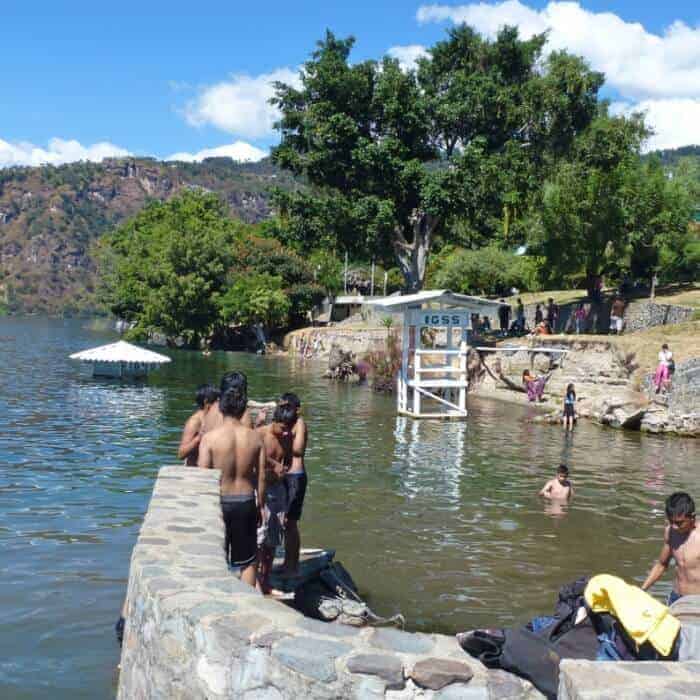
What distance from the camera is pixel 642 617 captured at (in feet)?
15.8

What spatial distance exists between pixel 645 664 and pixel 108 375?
106 feet

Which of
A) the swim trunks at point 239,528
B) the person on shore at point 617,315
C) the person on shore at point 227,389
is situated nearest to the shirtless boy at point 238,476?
the swim trunks at point 239,528

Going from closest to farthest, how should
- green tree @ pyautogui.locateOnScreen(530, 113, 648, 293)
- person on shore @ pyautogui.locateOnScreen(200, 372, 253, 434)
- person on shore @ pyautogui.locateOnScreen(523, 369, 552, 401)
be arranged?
person on shore @ pyautogui.locateOnScreen(200, 372, 253, 434) → person on shore @ pyautogui.locateOnScreen(523, 369, 552, 401) → green tree @ pyautogui.locateOnScreen(530, 113, 648, 293)

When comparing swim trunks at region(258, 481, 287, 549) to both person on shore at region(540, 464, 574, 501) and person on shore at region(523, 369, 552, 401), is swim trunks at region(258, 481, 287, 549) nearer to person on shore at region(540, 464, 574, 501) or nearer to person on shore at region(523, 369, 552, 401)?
person on shore at region(540, 464, 574, 501)

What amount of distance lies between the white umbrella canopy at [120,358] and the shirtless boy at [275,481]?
2354cm

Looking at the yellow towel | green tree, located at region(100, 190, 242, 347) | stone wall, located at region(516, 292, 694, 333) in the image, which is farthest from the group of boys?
green tree, located at region(100, 190, 242, 347)

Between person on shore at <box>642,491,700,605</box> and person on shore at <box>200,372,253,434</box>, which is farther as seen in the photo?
person on shore at <box>200,372,253,434</box>

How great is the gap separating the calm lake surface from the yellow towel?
12.7 ft

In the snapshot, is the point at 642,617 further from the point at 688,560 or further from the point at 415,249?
the point at 415,249

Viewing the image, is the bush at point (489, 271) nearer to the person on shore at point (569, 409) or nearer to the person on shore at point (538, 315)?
the person on shore at point (538, 315)

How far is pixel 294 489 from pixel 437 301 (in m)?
17.3

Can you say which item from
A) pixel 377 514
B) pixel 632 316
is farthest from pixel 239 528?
pixel 632 316

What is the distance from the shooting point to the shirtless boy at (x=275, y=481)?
26.0 feet

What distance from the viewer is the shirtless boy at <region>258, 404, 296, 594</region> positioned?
26.0 feet
